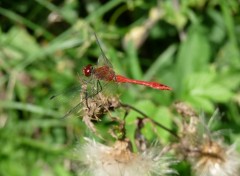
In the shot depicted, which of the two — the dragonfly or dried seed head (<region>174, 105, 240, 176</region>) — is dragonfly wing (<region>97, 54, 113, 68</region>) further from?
dried seed head (<region>174, 105, 240, 176</region>)

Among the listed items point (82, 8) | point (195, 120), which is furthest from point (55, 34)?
point (195, 120)

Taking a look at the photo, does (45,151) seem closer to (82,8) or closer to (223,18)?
(82,8)

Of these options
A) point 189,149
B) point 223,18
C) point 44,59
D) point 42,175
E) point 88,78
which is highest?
point 44,59

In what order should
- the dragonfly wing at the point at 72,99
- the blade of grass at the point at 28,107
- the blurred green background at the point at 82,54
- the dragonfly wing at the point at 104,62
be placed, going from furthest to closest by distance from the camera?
the blade of grass at the point at 28,107, the blurred green background at the point at 82,54, the dragonfly wing at the point at 104,62, the dragonfly wing at the point at 72,99

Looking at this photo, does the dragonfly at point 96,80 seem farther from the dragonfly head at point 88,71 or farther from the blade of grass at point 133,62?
the blade of grass at point 133,62

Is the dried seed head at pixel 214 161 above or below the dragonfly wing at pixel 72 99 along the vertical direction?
below

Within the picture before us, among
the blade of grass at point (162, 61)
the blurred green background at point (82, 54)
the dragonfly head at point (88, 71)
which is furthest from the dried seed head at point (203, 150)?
the blade of grass at point (162, 61)

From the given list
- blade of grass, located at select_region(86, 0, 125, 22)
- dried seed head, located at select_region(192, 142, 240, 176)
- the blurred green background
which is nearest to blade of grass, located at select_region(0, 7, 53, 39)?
the blurred green background

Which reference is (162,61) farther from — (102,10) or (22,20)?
(22,20)
